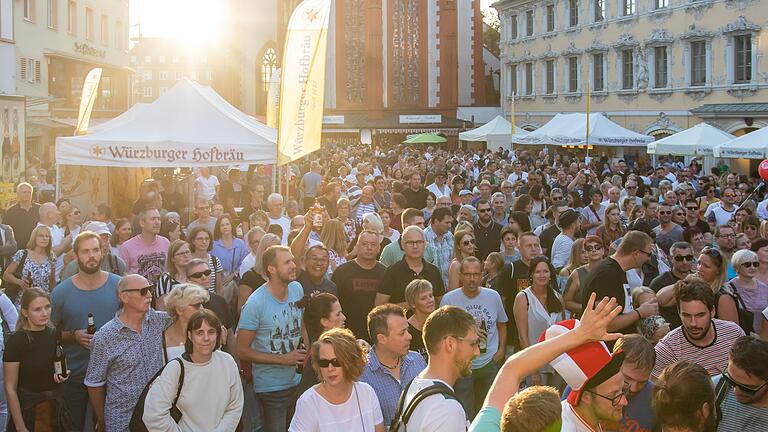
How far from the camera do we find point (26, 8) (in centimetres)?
3509

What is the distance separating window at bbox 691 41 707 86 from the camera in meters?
35.2

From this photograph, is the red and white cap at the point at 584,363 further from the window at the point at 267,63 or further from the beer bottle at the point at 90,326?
the window at the point at 267,63

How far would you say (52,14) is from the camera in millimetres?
37625

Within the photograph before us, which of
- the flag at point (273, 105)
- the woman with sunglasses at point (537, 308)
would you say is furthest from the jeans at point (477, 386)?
the flag at point (273, 105)

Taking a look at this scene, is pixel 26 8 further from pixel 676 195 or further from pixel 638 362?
pixel 638 362

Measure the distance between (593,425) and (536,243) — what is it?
4556mm

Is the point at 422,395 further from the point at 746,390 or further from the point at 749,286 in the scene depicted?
the point at 749,286

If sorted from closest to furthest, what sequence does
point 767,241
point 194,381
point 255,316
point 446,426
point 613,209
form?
point 446,426 → point 194,381 → point 255,316 → point 767,241 → point 613,209

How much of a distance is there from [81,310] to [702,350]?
435 cm

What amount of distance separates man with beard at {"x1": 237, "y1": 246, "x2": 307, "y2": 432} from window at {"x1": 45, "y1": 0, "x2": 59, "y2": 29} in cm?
3374

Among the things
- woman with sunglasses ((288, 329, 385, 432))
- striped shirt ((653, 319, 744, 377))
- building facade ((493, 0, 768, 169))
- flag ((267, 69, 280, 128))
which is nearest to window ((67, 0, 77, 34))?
building facade ((493, 0, 768, 169))

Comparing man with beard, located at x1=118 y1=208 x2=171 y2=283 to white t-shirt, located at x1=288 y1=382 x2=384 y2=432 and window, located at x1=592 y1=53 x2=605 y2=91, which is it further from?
window, located at x1=592 y1=53 x2=605 y2=91

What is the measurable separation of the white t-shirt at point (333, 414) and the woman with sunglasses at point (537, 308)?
2.95 metres

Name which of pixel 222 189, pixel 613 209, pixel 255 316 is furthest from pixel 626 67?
pixel 255 316
